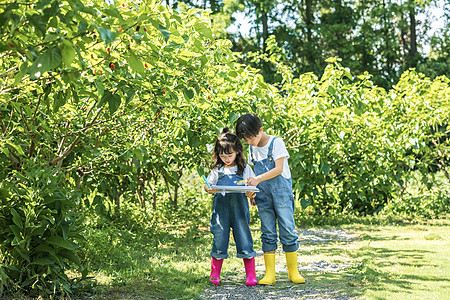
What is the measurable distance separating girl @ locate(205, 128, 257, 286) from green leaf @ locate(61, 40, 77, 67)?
220 centimetres

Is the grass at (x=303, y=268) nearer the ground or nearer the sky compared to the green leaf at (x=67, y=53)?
nearer the ground

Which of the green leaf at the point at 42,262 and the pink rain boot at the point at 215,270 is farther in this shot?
the pink rain boot at the point at 215,270

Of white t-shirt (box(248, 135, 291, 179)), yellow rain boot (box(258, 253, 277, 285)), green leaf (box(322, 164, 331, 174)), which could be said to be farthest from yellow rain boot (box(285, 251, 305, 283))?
green leaf (box(322, 164, 331, 174))

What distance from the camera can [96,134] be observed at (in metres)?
4.64

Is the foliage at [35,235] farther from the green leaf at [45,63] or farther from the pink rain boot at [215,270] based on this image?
the green leaf at [45,63]

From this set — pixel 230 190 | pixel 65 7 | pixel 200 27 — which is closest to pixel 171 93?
pixel 200 27

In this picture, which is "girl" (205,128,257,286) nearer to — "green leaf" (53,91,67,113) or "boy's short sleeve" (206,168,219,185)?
"boy's short sleeve" (206,168,219,185)

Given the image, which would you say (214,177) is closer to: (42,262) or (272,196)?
(272,196)

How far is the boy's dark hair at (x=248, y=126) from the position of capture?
157 inches

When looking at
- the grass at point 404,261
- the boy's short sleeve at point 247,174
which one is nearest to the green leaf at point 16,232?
the boy's short sleeve at point 247,174

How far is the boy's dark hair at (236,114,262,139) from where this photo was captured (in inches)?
157

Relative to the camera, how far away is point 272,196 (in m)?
4.11

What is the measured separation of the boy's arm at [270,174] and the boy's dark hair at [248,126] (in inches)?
11.7

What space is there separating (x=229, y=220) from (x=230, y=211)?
3.0 inches
